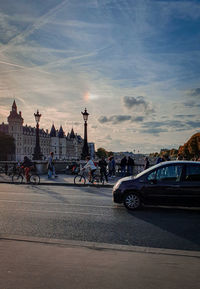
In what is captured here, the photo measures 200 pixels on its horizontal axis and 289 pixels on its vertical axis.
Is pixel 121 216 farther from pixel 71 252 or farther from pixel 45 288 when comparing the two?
pixel 45 288

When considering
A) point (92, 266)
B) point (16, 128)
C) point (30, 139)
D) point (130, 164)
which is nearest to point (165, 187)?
point (92, 266)

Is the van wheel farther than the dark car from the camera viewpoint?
Yes

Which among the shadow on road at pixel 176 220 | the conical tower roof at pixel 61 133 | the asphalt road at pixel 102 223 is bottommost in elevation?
the shadow on road at pixel 176 220

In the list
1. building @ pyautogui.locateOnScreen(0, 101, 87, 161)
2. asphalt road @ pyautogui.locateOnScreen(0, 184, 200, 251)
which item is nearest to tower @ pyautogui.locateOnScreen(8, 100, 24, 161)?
building @ pyautogui.locateOnScreen(0, 101, 87, 161)

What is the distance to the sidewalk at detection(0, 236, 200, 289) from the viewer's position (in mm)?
3838

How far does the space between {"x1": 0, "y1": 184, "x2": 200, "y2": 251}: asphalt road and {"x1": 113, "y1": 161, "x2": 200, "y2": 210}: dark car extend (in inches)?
15.5

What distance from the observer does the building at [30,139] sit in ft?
524

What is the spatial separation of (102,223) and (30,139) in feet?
551

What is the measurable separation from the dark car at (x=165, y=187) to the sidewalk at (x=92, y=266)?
421 cm

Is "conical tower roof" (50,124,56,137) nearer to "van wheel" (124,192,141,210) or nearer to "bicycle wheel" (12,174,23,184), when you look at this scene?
"bicycle wheel" (12,174,23,184)

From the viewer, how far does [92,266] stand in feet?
14.5

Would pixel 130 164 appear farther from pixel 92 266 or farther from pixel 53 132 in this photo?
pixel 53 132

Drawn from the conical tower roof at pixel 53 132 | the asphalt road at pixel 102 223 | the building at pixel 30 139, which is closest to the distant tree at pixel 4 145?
the building at pixel 30 139

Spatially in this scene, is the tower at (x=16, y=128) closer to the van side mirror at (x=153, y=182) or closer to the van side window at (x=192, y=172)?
the van side mirror at (x=153, y=182)
